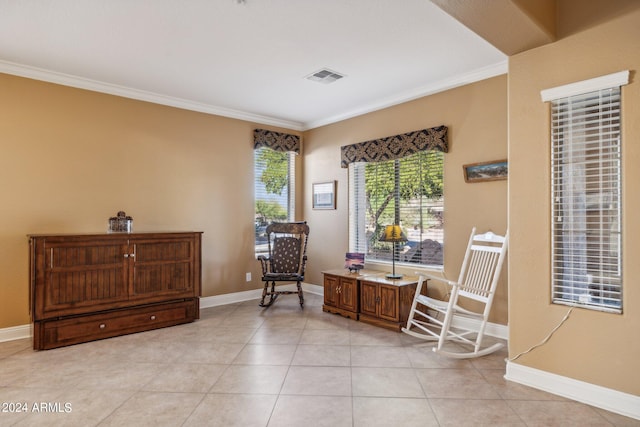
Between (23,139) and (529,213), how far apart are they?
456 cm

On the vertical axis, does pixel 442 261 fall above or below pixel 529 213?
below

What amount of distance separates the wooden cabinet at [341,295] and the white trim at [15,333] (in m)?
3.05

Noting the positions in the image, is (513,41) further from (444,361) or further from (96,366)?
(96,366)

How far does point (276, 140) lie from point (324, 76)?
1.79 meters

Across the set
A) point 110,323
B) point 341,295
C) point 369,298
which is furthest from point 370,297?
point 110,323

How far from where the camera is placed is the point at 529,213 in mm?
2520

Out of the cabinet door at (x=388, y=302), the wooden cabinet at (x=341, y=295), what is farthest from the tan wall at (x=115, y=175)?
the cabinet door at (x=388, y=302)

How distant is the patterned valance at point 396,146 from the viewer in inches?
154

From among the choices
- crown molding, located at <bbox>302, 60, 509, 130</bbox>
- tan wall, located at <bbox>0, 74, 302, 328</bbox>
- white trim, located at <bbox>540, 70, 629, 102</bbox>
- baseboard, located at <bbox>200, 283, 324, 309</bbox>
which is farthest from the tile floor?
crown molding, located at <bbox>302, 60, 509, 130</bbox>

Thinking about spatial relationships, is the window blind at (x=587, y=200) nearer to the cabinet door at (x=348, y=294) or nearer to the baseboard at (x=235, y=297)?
the cabinet door at (x=348, y=294)

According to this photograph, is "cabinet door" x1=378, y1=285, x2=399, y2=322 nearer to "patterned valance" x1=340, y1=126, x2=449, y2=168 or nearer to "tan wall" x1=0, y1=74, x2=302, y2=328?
"patterned valance" x1=340, y1=126, x2=449, y2=168

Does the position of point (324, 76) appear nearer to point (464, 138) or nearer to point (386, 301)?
point (464, 138)

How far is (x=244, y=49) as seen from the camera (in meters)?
3.13

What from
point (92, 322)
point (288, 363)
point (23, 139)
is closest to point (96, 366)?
point (92, 322)
